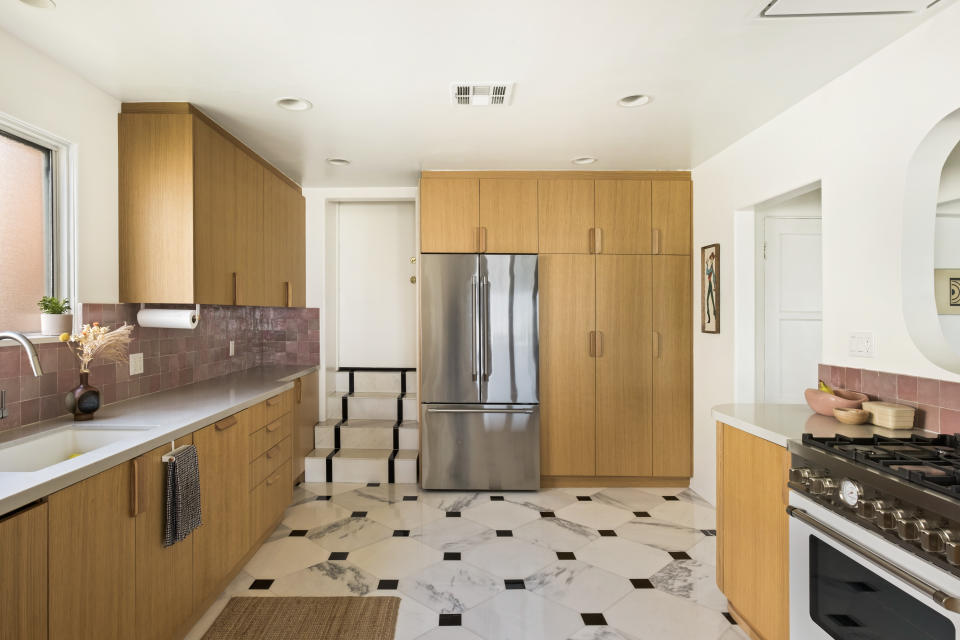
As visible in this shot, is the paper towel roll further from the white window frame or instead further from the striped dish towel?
the striped dish towel

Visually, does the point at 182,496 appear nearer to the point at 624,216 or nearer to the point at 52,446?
the point at 52,446

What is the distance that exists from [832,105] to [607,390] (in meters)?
2.29

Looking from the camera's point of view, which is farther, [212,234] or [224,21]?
[212,234]

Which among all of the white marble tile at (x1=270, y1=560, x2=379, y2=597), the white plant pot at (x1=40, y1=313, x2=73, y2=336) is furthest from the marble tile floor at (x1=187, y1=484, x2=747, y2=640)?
the white plant pot at (x1=40, y1=313, x2=73, y2=336)

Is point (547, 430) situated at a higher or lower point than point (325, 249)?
lower

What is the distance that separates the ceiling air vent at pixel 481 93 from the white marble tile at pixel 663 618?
2491 mm

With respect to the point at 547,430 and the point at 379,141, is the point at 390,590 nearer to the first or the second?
the point at 547,430

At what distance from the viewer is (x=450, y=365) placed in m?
3.90

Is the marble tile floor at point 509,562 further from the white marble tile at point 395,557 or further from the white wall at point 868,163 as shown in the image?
the white wall at point 868,163

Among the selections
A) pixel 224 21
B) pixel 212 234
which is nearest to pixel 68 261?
pixel 212 234

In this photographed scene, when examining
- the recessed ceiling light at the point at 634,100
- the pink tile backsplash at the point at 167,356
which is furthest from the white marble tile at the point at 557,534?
the recessed ceiling light at the point at 634,100

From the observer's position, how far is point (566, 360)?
402 centimetres

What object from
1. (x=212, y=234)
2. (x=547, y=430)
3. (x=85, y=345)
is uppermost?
(x=212, y=234)

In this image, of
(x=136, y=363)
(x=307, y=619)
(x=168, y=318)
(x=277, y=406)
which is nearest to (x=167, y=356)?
(x=136, y=363)
